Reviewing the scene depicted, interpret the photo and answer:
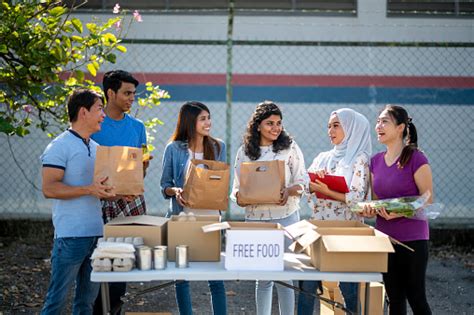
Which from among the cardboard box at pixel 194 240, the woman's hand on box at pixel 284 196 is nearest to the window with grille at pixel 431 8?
the woman's hand on box at pixel 284 196

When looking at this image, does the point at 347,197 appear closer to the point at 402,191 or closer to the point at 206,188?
the point at 402,191

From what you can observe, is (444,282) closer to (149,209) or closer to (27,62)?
(149,209)

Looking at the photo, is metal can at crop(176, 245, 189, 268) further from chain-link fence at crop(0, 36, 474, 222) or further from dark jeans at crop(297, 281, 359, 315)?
chain-link fence at crop(0, 36, 474, 222)

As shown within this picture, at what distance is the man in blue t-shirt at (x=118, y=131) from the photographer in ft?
15.8

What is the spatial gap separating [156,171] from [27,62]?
2.87 metres

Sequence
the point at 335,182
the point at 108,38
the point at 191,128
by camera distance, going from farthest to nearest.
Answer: the point at 108,38 → the point at 191,128 → the point at 335,182

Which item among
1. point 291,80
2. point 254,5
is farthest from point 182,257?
point 254,5

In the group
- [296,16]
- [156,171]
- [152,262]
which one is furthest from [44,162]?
[296,16]

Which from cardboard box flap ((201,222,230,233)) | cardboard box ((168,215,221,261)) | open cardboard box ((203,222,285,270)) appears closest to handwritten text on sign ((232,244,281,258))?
open cardboard box ((203,222,285,270))

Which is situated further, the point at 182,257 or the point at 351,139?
the point at 351,139

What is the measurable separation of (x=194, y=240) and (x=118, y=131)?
109 cm

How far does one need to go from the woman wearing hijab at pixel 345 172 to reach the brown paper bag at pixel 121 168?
1105mm

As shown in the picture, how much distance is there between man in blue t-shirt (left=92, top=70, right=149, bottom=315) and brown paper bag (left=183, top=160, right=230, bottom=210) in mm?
434

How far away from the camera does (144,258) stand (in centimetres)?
392
